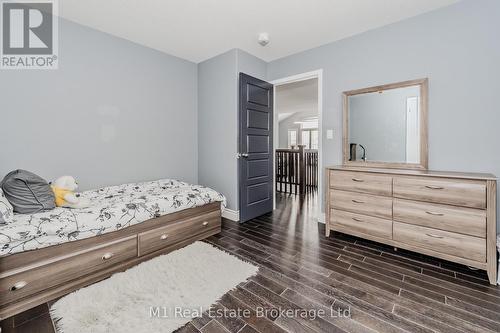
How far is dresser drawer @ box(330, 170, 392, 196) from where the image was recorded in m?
2.36

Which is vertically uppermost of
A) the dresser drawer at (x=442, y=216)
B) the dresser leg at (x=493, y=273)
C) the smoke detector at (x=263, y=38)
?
the smoke detector at (x=263, y=38)

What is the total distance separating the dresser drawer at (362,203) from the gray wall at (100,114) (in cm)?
241

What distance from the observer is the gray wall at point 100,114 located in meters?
2.33

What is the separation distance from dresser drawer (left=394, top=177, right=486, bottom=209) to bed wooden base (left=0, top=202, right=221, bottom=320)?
228 centimetres

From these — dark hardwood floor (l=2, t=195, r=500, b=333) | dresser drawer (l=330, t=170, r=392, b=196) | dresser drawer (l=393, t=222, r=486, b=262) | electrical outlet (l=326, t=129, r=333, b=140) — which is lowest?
dark hardwood floor (l=2, t=195, r=500, b=333)

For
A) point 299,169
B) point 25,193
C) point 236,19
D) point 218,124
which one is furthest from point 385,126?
point 25,193

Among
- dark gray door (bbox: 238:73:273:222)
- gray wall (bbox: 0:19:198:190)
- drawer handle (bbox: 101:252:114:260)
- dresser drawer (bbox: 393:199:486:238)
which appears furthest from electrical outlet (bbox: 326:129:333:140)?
drawer handle (bbox: 101:252:114:260)

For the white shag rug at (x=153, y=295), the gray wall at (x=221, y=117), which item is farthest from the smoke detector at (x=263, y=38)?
the white shag rug at (x=153, y=295)

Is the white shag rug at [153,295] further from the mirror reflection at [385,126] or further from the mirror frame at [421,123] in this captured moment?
the mirror reflection at [385,126]

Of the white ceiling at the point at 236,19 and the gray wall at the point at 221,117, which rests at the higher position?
the white ceiling at the point at 236,19

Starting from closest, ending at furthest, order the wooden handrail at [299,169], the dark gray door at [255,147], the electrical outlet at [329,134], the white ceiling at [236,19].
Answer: the white ceiling at [236,19] < the electrical outlet at [329,134] < the dark gray door at [255,147] < the wooden handrail at [299,169]

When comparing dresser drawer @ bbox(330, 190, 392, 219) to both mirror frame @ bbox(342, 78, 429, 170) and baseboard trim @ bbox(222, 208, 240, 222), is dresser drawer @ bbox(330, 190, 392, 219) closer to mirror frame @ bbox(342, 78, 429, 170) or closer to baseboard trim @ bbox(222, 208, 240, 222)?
mirror frame @ bbox(342, 78, 429, 170)

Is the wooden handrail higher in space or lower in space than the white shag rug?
higher

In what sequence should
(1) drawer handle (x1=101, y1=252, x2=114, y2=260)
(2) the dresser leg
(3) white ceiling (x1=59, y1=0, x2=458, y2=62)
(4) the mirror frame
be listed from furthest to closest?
(4) the mirror frame
(3) white ceiling (x1=59, y1=0, x2=458, y2=62)
(1) drawer handle (x1=101, y1=252, x2=114, y2=260)
(2) the dresser leg
